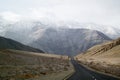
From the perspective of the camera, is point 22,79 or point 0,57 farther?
point 0,57

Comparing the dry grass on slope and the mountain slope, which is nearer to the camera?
the dry grass on slope

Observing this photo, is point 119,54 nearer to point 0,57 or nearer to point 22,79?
point 0,57

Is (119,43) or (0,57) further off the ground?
(119,43)

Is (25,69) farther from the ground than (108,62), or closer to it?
closer to it

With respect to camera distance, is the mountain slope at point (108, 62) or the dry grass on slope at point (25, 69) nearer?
the dry grass on slope at point (25, 69)

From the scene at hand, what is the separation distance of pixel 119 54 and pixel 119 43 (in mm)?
50026

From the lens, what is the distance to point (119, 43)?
186 metres

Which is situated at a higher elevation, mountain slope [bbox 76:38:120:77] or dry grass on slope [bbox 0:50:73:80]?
mountain slope [bbox 76:38:120:77]

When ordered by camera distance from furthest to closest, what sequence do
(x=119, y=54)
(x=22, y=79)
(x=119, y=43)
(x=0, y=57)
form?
(x=119, y=43), (x=119, y=54), (x=0, y=57), (x=22, y=79)

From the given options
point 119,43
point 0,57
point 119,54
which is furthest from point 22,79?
point 119,43

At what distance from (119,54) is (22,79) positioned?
118m

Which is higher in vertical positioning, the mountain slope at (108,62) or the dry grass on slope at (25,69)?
the mountain slope at (108,62)

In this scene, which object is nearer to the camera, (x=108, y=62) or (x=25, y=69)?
(x=25, y=69)

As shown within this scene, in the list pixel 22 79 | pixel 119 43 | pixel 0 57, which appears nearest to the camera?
pixel 22 79
